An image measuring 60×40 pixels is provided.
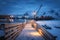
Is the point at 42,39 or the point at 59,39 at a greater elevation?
the point at 59,39

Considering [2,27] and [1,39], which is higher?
[2,27]

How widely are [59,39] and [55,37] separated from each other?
24cm

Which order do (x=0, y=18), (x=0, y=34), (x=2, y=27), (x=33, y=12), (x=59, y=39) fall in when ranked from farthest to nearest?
(x=33, y=12) → (x=0, y=18) → (x=59, y=39) → (x=2, y=27) → (x=0, y=34)

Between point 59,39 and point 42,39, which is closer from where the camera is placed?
point 59,39

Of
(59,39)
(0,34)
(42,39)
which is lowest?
(42,39)

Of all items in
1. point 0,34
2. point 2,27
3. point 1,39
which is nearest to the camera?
point 0,34

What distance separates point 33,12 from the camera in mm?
30922

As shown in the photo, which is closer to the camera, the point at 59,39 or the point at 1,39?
the point at 1,39

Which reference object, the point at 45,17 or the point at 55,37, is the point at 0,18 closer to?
the point at 55,37

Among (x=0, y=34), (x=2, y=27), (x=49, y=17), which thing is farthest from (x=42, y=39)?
(x=49, y=17)

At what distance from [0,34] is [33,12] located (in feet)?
83.6

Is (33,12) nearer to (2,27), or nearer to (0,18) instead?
(0,18)

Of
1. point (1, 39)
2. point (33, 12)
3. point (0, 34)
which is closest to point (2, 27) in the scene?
point (1, 39)

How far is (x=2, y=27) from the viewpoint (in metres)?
7.05
